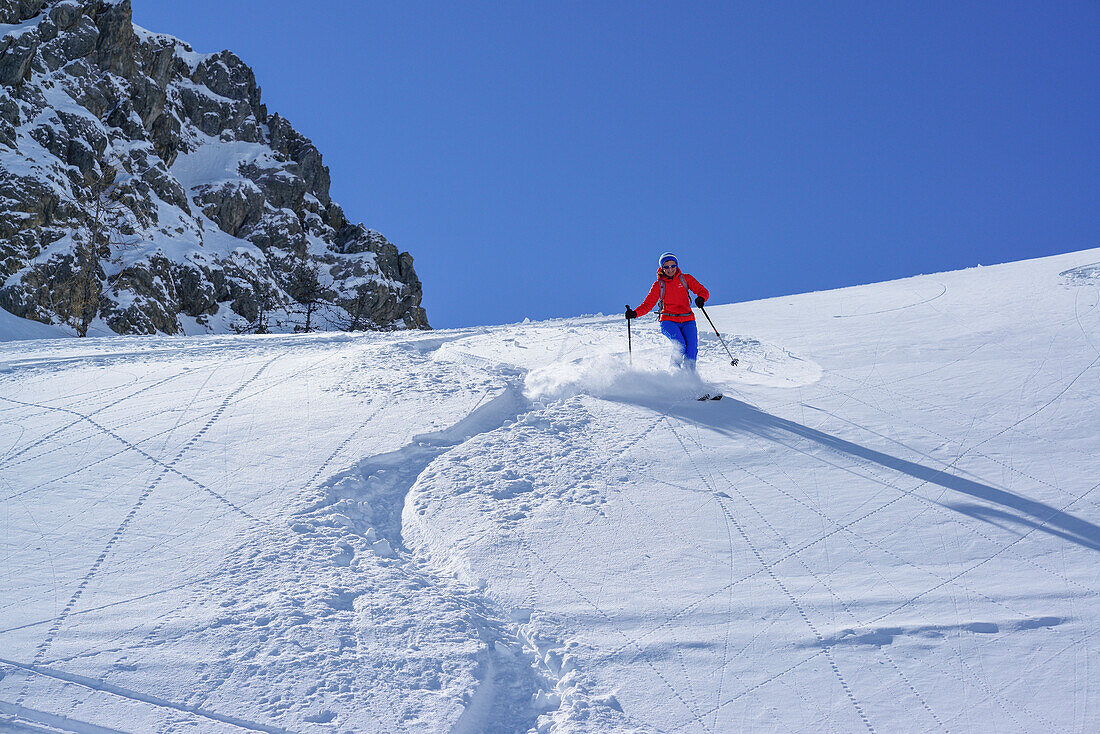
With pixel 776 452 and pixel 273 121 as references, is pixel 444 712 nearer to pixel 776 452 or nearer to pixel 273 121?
pixel 776 452

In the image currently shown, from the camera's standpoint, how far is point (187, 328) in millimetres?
71188

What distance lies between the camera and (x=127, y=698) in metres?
3.68

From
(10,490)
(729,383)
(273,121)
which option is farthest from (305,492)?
(273,121)

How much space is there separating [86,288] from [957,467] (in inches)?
2216

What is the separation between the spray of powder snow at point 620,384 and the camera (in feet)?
29.5

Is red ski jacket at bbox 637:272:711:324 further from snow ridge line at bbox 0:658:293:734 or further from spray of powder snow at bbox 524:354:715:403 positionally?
snow ridge line at bbox 0:658:293:734

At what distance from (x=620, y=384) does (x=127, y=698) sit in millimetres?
6451

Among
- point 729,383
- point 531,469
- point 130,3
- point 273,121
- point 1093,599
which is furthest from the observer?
point 273,121

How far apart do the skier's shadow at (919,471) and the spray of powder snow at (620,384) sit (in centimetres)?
47

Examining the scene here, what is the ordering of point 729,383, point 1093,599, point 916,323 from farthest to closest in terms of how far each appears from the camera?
point 916,323, point 729,383, point 1093,599

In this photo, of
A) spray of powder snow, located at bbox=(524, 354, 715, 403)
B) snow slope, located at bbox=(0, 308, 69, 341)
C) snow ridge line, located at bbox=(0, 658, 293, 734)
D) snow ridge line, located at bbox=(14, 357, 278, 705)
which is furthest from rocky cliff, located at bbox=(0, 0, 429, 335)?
snow ridge line, located at bbox=(0, 658, 293, 734)

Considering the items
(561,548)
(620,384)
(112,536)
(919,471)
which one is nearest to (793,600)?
(561,548)

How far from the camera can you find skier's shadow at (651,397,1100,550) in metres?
5.25

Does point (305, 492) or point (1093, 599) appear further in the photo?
point (305, 492)
